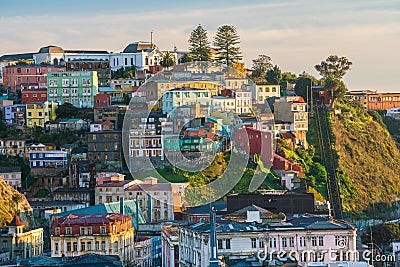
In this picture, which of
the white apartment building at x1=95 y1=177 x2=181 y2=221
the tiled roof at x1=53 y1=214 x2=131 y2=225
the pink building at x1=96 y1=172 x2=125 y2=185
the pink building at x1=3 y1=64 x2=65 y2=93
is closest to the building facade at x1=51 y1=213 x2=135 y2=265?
the tiled roof at x1=53 y1=214 x2=131 y2=225

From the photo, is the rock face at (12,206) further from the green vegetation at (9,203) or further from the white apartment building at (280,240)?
the white apartment building at (280,240)

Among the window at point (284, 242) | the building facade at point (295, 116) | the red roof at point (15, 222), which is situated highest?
the building facade at point (295, 116)

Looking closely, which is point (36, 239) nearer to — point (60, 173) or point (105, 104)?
point (60, 173)

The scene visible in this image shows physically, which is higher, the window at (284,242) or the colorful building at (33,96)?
the colorful building at (33,96)

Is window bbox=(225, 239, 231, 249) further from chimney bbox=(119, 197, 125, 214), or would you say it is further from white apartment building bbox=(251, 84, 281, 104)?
white apartment building bbox=(251, 84, 281, 104)

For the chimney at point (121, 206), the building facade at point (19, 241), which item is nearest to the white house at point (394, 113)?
the chimney at point (121, 206)

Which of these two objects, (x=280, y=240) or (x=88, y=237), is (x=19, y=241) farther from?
(x=280, y=240)
